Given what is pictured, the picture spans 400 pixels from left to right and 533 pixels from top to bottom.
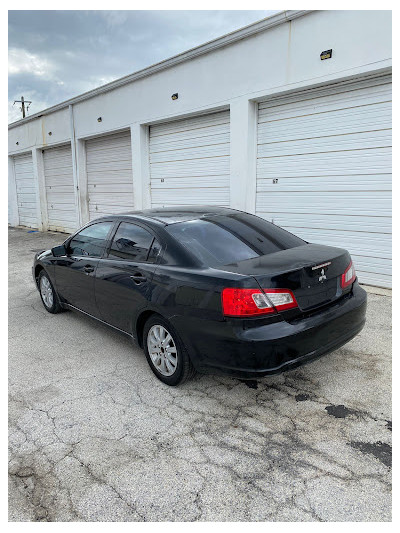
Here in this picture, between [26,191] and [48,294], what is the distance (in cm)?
1371

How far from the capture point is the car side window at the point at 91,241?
13.3ft

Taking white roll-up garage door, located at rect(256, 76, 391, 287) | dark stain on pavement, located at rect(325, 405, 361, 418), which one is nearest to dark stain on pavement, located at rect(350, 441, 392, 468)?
dark stain on pavement, located at rect(325, 405, 361, 418)

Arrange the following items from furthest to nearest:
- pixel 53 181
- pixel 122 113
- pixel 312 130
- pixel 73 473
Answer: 1. pixel 53 181
2. pixel 122 113
3. pixel 312 130
4. pixel 73 473

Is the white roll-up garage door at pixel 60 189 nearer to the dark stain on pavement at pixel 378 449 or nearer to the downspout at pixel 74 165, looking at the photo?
the downspout at pixel 74 165

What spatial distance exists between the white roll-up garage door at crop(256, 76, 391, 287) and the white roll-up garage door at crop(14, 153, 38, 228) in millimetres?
12474

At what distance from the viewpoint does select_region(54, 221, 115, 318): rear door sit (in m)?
4.04

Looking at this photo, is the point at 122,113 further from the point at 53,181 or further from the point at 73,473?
the point at 73,473

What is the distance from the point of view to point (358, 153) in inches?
237

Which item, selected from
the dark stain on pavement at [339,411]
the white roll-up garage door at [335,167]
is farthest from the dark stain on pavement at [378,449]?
the white roll-up garage door at [335,167]

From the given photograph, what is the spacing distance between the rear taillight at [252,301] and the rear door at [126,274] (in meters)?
0.87

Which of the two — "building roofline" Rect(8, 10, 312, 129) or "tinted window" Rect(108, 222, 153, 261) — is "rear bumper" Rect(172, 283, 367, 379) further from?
"building roofline" Rect(8, 10, 312, 129)

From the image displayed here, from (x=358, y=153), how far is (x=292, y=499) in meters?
5.43

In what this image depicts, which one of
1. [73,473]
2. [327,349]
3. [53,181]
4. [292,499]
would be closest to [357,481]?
[292,499]

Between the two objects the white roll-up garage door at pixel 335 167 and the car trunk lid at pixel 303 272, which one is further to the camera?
the white roll-up garage door at pixel 335 167
